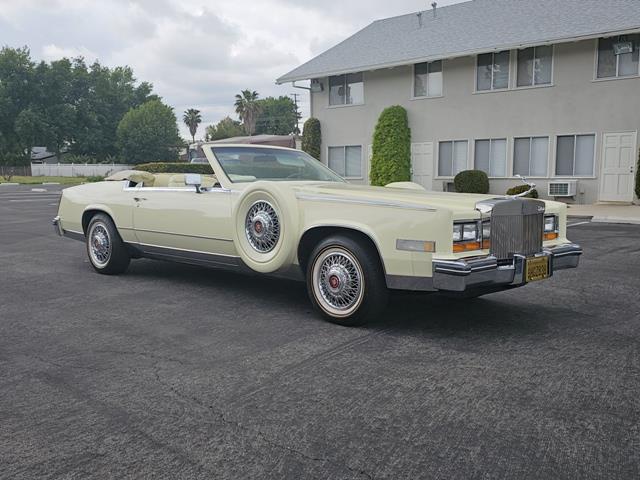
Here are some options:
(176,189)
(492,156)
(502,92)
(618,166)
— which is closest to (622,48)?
(618,166)

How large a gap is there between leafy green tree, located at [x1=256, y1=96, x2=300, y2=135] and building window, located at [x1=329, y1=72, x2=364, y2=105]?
67.4m

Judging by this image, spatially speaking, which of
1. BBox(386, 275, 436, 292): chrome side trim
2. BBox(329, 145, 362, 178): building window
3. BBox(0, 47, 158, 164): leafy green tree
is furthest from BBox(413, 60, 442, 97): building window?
BBox(0, 47, 158, 164): leafy green tree

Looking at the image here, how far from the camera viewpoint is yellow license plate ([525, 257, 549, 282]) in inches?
181

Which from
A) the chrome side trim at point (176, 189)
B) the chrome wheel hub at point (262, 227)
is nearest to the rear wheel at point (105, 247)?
the chrome side trim at point (176, 189)

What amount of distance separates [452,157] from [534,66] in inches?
157

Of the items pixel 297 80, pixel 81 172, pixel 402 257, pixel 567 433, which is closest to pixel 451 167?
pixel 297 80

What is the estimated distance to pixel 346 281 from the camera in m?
4.76

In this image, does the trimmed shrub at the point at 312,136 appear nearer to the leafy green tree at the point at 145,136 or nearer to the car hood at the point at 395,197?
the car hood at the point at 395,197

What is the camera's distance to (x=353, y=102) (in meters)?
23.6

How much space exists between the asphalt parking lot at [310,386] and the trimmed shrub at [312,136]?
1869 cm

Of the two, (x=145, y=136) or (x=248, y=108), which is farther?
(x=248, y=108)

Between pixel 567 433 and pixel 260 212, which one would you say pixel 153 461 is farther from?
pixel 260 212

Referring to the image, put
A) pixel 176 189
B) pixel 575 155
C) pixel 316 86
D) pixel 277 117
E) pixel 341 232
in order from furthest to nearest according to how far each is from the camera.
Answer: pixel 277 117
pixel 316 86
pixel 575 155
pixel 176 189
pixel 341 232

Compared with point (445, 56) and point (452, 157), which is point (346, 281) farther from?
point (452, 157)
